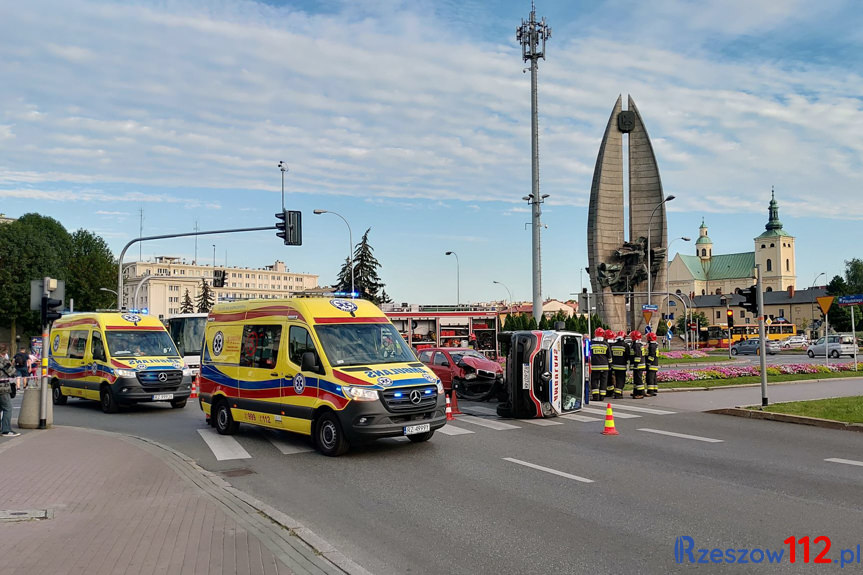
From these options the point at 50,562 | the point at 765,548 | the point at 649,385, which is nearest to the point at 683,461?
the point at 765,548

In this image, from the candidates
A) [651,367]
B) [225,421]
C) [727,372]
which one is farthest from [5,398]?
[727,372]

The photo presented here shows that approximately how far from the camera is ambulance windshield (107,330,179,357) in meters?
18.0

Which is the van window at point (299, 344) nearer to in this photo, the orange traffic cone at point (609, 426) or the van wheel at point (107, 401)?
the orange traffic cone at point (609, 426)

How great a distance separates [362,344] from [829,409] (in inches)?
428

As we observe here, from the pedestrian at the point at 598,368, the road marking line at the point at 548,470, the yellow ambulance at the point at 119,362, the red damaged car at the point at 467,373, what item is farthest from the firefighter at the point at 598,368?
the yellow ambulance at the point at 119,362

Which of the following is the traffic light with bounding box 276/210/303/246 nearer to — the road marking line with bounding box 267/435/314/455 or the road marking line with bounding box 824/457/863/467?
the road marking line with bounding box 267/435/314/455

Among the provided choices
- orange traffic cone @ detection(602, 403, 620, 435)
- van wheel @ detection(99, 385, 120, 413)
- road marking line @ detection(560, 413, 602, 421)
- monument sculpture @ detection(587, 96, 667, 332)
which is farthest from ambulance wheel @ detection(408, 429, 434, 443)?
monument sculpture @ detection(587, 96, 667, 332)

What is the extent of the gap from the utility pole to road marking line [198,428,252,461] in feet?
68.9

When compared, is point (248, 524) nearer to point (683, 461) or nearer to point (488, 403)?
point (683, 461)

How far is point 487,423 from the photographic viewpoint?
595 inches

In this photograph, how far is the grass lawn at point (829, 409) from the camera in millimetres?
14367

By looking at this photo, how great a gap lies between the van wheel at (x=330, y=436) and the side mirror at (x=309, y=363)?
0.73 meters

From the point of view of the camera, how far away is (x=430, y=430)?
37.0ft

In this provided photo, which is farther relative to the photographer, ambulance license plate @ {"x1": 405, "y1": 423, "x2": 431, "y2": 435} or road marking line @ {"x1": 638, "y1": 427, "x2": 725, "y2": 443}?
road marking line @ {"x1": 638, "y1": 427, "x2": 725, "y2": 443}
